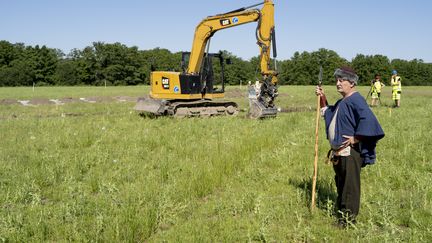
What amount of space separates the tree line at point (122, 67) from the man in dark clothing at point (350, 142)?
78829 millimetres

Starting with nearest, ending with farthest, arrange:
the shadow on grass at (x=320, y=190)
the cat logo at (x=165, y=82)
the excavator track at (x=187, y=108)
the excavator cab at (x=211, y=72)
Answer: the shadow on grass at (x=320, y=190), the excavator track at (x=187, y=108), the cat logo at (x=165, y=82), the excavator cab at (x=211, y=72)

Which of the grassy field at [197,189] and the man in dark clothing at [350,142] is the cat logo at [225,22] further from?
the man in dark clothing at [350,142]

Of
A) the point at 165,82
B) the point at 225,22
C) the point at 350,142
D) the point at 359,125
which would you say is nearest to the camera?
the point at 359,125

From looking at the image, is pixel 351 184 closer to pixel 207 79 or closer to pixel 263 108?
pixel 263 108

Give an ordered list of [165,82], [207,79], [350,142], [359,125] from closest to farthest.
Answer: [359,125]
[350,142]
[165,82]
[207,79]

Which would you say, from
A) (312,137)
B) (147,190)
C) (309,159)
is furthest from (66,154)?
(312,137)

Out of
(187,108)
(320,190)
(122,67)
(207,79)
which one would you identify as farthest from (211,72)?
(122,67)

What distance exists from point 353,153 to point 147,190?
3.20 metres

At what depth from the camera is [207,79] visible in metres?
17.5

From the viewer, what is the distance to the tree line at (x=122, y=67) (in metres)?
84.4

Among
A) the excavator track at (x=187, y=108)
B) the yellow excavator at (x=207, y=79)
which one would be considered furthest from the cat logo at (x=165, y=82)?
the excavator track at (x=187, y=108)

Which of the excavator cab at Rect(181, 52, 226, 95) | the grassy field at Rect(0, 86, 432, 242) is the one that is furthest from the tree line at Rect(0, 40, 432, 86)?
the grassy field at Rect(0, 86, 432, 242)

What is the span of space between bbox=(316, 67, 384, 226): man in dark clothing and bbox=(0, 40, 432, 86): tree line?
78829 mm

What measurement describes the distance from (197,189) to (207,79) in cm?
1176
